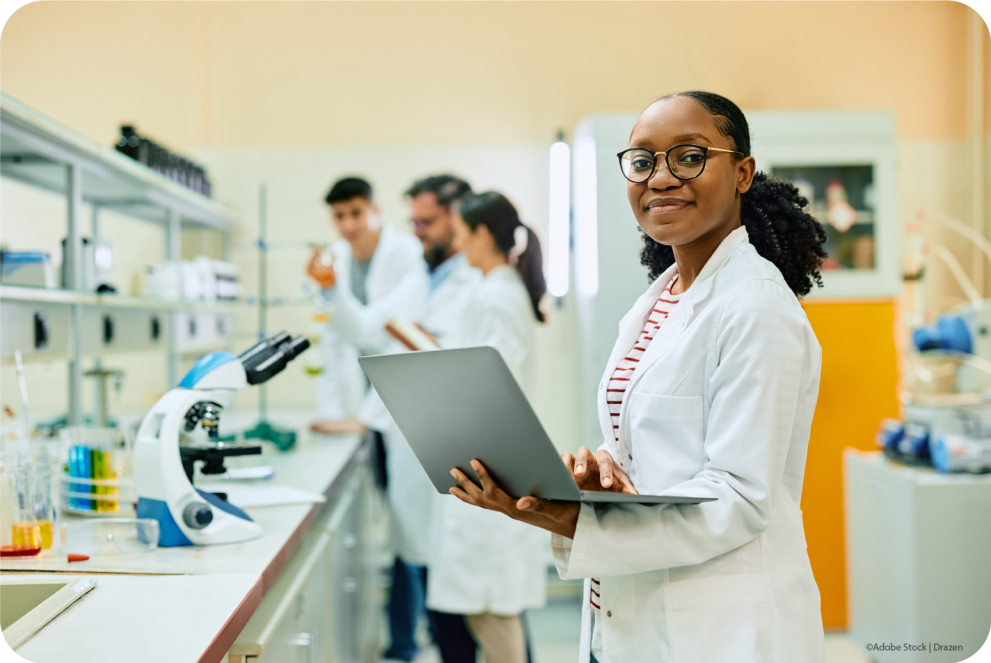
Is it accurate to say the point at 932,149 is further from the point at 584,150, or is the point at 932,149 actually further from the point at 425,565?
the point at 425,565

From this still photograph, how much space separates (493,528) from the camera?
209 cm

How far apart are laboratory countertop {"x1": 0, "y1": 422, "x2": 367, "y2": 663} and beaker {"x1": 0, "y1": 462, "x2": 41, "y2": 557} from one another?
0.14 feet

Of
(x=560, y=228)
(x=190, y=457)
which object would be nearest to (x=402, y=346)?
(x=560, y=228)

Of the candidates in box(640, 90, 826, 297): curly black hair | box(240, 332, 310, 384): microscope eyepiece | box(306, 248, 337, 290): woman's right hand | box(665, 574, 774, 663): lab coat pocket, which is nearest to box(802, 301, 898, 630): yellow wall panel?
box(306, 248, 337, 290): woman's right hand

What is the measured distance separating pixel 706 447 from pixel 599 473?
0.18 metres

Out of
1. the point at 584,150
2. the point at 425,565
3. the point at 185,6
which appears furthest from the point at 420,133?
the point at 425,565

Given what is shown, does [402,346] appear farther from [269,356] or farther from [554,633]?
[554,633]

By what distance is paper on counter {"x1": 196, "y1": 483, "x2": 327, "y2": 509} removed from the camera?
5.55ft

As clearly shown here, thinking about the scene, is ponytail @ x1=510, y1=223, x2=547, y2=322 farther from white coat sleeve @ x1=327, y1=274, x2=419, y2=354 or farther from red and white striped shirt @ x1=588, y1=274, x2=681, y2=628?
red and white striped shirt @ x1=588, y1=274, x2=681, y2=628

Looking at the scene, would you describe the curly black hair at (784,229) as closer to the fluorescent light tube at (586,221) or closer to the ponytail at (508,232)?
the ponytail at (508,232)

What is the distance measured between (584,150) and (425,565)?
1.72 meters

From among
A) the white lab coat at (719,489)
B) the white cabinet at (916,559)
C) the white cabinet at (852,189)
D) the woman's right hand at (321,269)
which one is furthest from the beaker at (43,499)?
the white cabinet at (852,189)

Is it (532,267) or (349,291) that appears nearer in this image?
(532,267)

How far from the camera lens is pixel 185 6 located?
3.66 metres
